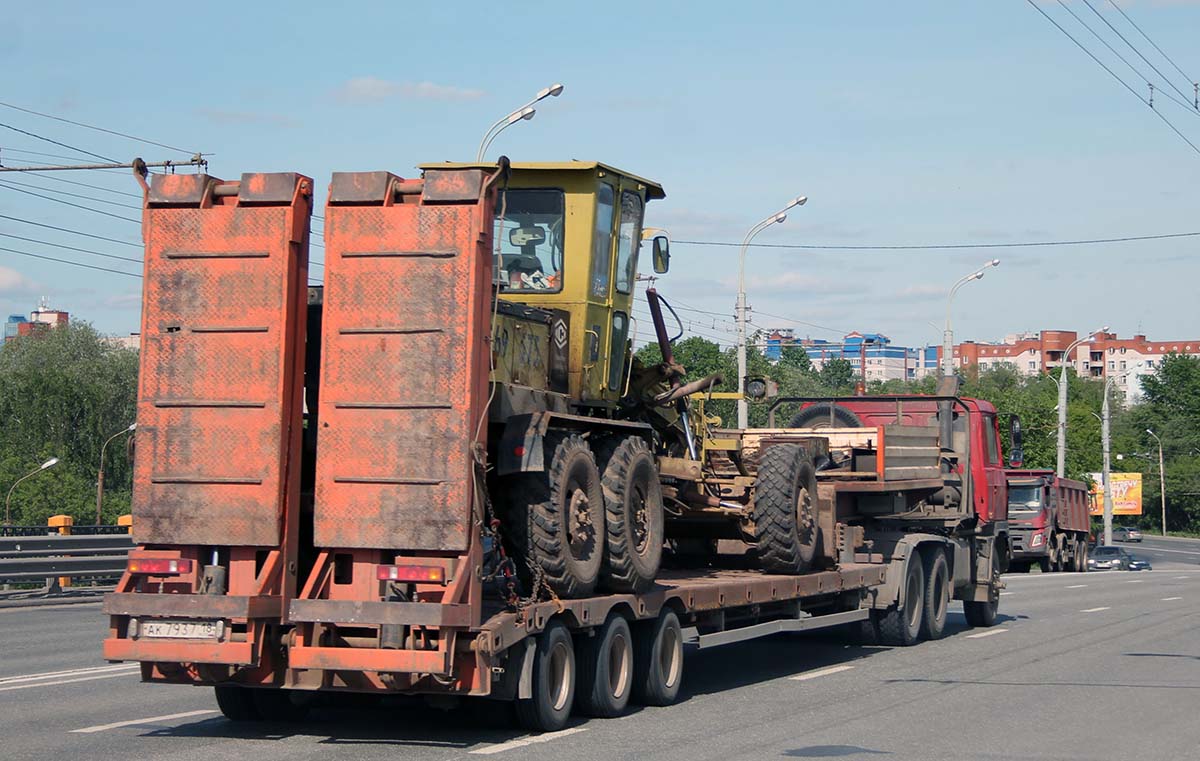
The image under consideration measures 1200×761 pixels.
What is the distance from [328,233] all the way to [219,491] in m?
1.81

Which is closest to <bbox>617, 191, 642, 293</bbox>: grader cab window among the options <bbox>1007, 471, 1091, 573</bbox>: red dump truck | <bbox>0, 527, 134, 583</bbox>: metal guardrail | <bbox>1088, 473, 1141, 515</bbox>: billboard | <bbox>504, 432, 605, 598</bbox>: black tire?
<bbox>504, 432, 605, 598</bbox>: black tire

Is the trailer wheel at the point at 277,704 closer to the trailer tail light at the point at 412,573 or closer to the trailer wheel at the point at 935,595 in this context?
the trailer tail light at the point at 412,573

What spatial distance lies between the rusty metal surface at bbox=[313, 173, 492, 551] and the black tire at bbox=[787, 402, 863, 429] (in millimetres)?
10243

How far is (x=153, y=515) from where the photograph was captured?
977 cm

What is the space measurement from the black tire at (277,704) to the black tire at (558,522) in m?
2.02

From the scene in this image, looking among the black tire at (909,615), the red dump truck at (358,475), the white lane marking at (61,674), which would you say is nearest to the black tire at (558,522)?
the red dump truck at (358,475)

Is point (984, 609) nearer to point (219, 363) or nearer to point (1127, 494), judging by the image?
point (219, 363)

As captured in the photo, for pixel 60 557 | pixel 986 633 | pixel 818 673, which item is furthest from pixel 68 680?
pixel 986 633

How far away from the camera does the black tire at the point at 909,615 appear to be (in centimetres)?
1720

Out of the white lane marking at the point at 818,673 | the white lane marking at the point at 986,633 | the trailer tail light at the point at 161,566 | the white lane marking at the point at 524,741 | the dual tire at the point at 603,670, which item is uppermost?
the trailer tail light at the point at 161,566

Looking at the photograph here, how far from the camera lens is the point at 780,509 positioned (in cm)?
1412

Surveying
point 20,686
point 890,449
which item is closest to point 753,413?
point 890,449

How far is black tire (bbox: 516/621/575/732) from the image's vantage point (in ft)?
33.1

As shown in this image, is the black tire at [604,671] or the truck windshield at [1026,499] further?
the truck windshield at [1026,499]
